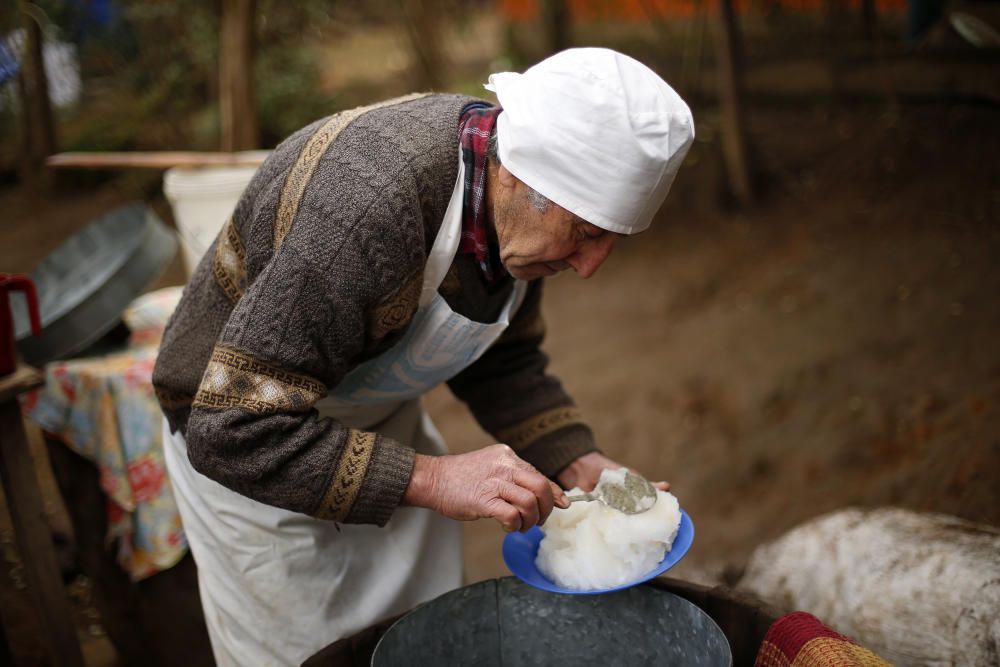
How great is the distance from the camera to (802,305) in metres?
4.41

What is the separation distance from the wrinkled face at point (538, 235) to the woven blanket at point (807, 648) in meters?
0.71

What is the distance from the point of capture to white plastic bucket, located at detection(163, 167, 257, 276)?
3.35 metres

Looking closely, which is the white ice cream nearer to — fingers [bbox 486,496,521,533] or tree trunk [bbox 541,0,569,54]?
fingers [bbox 486,496,521,533]

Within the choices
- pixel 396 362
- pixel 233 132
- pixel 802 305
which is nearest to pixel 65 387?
pixel 396 362

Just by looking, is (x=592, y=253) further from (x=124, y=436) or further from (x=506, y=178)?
(x=124, y=436)

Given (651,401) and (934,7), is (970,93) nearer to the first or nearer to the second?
(934,7)

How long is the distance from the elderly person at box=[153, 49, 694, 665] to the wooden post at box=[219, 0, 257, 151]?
8.98 feet

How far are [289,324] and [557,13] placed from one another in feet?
17.7

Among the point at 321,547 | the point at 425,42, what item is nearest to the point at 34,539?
the point at 321,547

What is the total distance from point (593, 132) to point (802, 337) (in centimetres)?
304

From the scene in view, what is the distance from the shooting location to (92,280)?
3096mm

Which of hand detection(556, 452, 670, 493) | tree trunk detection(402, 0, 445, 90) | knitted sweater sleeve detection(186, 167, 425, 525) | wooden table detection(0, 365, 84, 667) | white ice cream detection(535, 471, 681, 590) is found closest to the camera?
knitted sweater sleeve detection(186, 167, 425, 525)

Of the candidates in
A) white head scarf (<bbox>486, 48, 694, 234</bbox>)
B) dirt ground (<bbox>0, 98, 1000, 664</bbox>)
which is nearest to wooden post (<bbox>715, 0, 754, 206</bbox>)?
dirt ground (<bbox>0, 98, 1000, 664</bbox>)

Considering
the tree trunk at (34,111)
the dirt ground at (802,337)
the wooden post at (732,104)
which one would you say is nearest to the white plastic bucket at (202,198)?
the dirt ground at (802,337)
